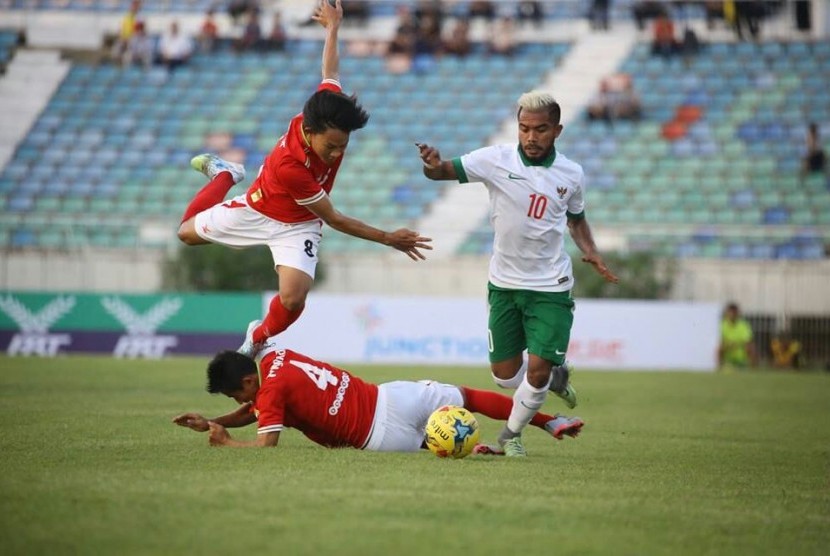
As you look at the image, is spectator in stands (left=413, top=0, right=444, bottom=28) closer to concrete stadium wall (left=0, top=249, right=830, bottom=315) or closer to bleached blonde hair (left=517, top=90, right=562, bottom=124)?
concrete stadium wall (left=0, top=249, right=830, bottom=315)

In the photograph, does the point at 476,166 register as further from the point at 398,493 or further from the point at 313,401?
the point at 398,493

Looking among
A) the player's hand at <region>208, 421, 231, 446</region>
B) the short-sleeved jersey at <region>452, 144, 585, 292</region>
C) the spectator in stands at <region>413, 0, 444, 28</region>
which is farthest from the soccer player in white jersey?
the spectator in stands at <region>413, 0, 444, 28</region>

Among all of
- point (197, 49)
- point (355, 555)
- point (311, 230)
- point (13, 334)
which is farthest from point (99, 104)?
point (355, 555)

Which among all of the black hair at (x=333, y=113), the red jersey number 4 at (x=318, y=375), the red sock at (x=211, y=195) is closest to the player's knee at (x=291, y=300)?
the red sock at (x=211, y=195)

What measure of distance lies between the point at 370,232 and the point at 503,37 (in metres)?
27.8

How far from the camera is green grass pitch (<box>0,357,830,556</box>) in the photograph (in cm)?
570

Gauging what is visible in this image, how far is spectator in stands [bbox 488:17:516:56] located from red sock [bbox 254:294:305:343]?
87.8 ft

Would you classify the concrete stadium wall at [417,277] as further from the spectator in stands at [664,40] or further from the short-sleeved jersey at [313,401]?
the short-sleeved jersey at [313,401]

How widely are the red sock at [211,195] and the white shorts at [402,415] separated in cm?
254

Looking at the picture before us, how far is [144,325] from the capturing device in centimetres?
2561

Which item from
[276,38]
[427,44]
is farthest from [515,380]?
[276,38]

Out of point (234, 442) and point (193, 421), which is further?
point (234, 442)

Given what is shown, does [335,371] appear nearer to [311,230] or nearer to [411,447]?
[411,447]

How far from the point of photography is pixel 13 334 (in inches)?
993
